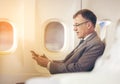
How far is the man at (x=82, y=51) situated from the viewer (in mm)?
1804

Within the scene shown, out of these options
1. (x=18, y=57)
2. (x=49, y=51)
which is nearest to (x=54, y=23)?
(x=49, y=51)

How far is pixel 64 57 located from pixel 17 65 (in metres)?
0.40

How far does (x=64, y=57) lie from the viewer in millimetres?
1915

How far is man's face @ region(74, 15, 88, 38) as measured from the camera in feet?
6.19

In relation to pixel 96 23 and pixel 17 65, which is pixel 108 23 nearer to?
pixel 96 23

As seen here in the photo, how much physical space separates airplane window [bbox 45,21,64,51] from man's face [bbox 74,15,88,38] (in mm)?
125

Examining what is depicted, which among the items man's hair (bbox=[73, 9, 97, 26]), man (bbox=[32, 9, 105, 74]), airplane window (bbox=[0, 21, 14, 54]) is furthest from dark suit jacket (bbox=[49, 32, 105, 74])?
airplane window (bbox=[0, 21, 14, 54])

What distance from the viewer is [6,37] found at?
1878 millimetres

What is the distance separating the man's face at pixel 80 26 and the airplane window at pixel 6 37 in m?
0.54

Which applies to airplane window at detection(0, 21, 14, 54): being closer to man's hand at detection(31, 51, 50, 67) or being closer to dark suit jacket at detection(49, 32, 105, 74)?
man's hand at detection(31, 51, 50, 67)

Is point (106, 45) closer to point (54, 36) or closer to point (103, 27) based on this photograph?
point (103, 27)

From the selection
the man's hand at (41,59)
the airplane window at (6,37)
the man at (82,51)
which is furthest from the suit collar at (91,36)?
the airplane window at (6,37)

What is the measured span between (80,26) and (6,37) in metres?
0.62

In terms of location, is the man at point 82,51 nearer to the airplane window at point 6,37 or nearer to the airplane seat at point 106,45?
the airplane seat at point 106,45
